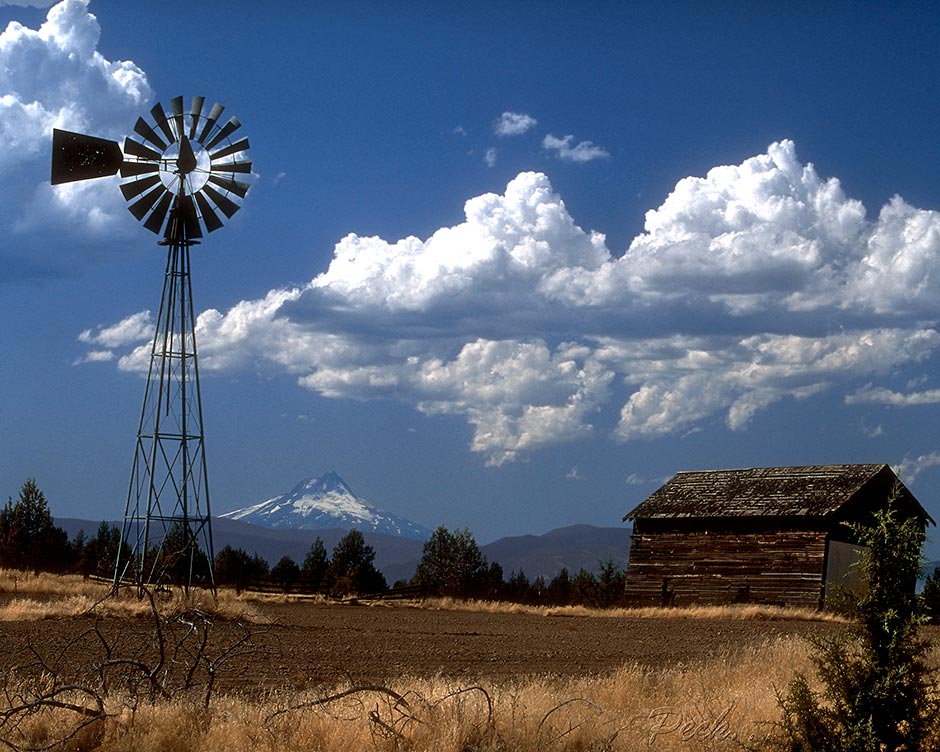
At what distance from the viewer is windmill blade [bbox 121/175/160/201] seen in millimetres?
29328

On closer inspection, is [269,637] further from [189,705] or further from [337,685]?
[189,705]

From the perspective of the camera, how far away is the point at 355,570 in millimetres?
50719

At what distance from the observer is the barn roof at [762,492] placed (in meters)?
37.8

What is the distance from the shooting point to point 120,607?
2384 centimetres

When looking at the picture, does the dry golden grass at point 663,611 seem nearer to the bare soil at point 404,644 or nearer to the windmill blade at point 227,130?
the bare soil at point 404,644

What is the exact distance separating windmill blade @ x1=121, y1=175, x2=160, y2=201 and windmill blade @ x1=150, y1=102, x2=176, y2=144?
1.13 m

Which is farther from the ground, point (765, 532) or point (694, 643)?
point (765, 532)

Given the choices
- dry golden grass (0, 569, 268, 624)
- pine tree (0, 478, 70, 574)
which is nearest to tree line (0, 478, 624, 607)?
pine tree (0, 478, 70, 574)

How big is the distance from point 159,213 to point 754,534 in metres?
22.5

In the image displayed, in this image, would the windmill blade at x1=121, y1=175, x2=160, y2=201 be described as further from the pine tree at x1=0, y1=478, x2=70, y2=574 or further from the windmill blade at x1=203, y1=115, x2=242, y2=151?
the pine tree at x1=0, y1=478, x2=70, y2=574

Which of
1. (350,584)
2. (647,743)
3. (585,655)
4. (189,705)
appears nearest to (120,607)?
(585,655)

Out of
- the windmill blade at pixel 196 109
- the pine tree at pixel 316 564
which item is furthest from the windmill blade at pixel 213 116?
the pine tree at pixel 316 564

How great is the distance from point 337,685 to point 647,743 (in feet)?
18.0

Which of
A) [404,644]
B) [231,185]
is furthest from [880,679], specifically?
[231,185]
